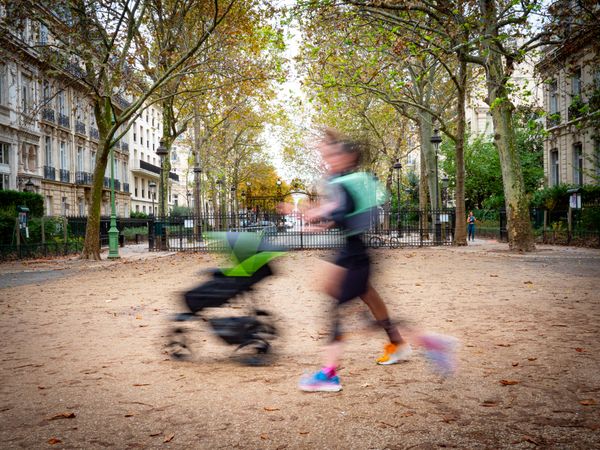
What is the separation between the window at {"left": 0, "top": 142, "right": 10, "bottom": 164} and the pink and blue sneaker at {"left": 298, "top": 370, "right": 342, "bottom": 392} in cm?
3125

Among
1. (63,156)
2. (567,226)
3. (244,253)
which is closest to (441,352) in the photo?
(244,253)

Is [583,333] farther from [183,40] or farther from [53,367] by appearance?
[183,40]

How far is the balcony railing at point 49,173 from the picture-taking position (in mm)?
34688

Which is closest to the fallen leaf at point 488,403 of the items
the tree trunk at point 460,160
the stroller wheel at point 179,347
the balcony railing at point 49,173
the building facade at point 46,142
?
the stroller wheel at point 179,347

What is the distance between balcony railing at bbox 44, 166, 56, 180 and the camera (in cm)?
3469

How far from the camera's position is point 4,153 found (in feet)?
96.5

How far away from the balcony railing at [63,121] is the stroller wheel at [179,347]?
37570 mm

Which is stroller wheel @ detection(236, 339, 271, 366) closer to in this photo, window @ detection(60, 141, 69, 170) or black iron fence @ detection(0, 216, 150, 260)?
black iron fence @ detection(0, 216, 150, 260)

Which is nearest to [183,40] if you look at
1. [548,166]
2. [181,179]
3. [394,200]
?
[548,166]

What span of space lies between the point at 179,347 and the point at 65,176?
37.2 m

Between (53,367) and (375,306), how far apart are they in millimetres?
2981

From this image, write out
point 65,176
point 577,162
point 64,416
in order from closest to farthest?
point 64,416 → point 577,162 → point 65,176

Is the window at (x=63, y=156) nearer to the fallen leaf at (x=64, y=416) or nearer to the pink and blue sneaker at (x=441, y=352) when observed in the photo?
the pink and blue sneaker at (x=441, y=352)

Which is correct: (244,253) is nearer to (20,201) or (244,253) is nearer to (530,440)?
(530,440)
